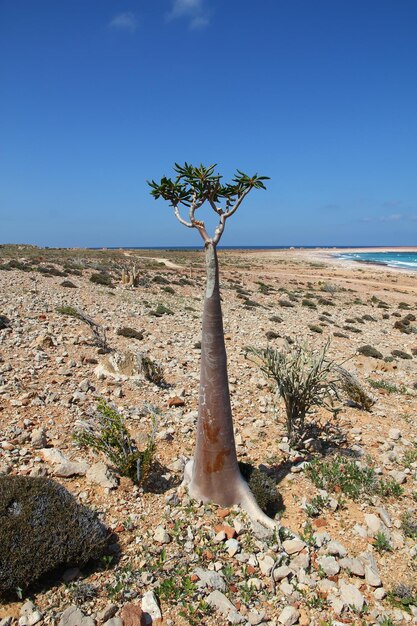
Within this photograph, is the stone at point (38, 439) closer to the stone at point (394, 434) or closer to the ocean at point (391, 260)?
the stone at point (394, 434)

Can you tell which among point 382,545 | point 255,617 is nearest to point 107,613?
point 255,617

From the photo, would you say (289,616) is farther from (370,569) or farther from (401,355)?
(401,355)

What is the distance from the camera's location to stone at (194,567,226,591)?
11.9 ft

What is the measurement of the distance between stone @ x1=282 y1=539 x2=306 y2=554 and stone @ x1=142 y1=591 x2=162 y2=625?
4.90 feet

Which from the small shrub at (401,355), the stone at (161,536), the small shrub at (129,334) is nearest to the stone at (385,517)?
the stone at (161,536)

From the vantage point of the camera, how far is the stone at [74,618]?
10.2ft

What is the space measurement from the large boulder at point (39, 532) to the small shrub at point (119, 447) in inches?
36.8

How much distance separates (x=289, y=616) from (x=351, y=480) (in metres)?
2.32

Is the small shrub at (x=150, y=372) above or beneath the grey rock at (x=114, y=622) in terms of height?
above

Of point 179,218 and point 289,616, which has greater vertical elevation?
point 179,218

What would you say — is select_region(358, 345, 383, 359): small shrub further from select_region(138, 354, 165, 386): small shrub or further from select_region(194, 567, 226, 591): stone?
select_region(194, 567, 226, 591): stone

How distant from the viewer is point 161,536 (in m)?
4.11

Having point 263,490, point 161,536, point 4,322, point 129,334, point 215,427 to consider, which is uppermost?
point 4,322

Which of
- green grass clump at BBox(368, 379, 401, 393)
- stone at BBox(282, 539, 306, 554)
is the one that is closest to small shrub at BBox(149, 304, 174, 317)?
green grass clump at BBox(368, 379, 401, 393)
